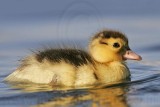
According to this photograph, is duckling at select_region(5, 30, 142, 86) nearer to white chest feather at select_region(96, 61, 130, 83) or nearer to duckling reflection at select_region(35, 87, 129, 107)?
white chest feather at select_region(96, 61, 130, 83)

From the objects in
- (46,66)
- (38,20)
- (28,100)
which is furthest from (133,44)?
(28,100)

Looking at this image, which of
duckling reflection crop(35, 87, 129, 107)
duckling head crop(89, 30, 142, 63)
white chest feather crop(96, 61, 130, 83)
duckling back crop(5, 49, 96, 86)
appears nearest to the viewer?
duckling reflection crop(35, 87, 129, 107)

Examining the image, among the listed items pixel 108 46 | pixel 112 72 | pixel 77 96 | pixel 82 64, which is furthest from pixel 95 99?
pixel 108 46

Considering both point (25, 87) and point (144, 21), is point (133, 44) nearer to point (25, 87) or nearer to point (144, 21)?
point (144, 21)

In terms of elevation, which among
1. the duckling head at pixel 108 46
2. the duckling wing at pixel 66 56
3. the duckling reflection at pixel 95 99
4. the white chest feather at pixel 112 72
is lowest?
the duckling reflection at pixel 95 99

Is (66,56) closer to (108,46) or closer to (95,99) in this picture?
(108,46)

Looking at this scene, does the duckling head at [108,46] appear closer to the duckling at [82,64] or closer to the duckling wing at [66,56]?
the duckling at [82,64]

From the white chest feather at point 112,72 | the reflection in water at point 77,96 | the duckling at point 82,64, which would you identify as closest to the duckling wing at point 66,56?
the duckling at point 82,64

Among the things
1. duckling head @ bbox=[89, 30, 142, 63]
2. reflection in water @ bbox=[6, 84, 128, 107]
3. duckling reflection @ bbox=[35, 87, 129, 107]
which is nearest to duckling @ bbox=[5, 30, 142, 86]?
duckling head @ bbox=[89, 30, 142, 63]
